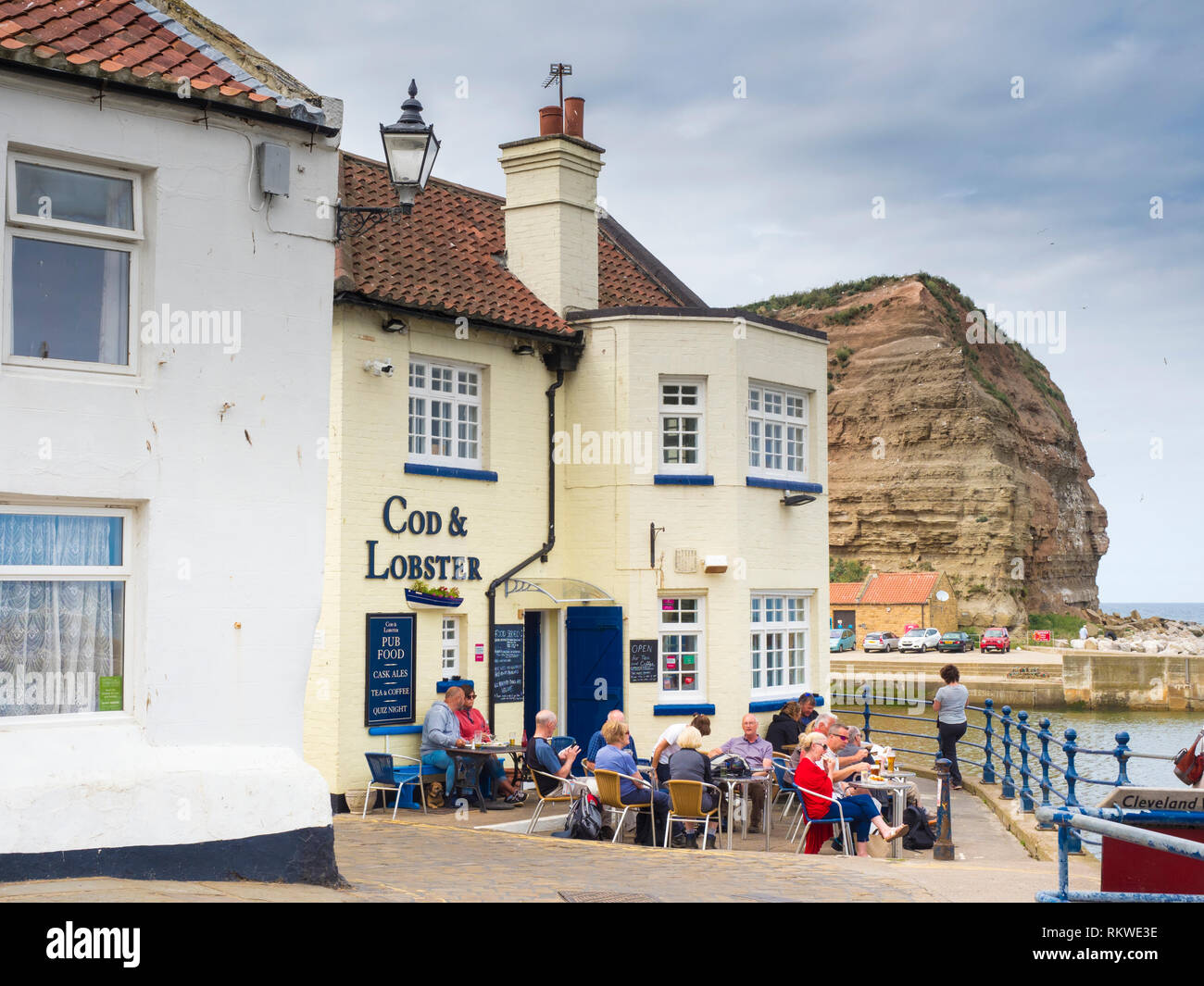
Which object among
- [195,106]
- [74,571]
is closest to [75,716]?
[74,571]

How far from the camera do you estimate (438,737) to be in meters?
15.2

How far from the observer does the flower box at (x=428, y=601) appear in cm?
1599

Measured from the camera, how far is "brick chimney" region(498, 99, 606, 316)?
18.9 meters

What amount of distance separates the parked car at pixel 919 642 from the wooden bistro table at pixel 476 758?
50296mm

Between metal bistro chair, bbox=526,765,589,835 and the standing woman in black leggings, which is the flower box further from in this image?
the standing woman in black leggings

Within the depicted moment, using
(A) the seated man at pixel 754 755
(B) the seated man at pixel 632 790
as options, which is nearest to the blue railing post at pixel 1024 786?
(A) the seated man at pixel 754 755

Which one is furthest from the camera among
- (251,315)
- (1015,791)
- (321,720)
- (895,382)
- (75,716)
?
(895,382)

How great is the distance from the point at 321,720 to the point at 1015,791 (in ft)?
30.0

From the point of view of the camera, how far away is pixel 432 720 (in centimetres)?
1541

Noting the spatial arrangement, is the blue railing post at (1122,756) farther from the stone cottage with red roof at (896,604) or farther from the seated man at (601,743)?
the stone cottage with red roof at (896,604)

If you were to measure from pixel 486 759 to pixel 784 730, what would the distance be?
4.05 meters

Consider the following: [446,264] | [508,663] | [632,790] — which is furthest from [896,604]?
[632,790]

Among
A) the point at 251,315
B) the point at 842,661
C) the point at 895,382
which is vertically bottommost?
the point at 842,661
